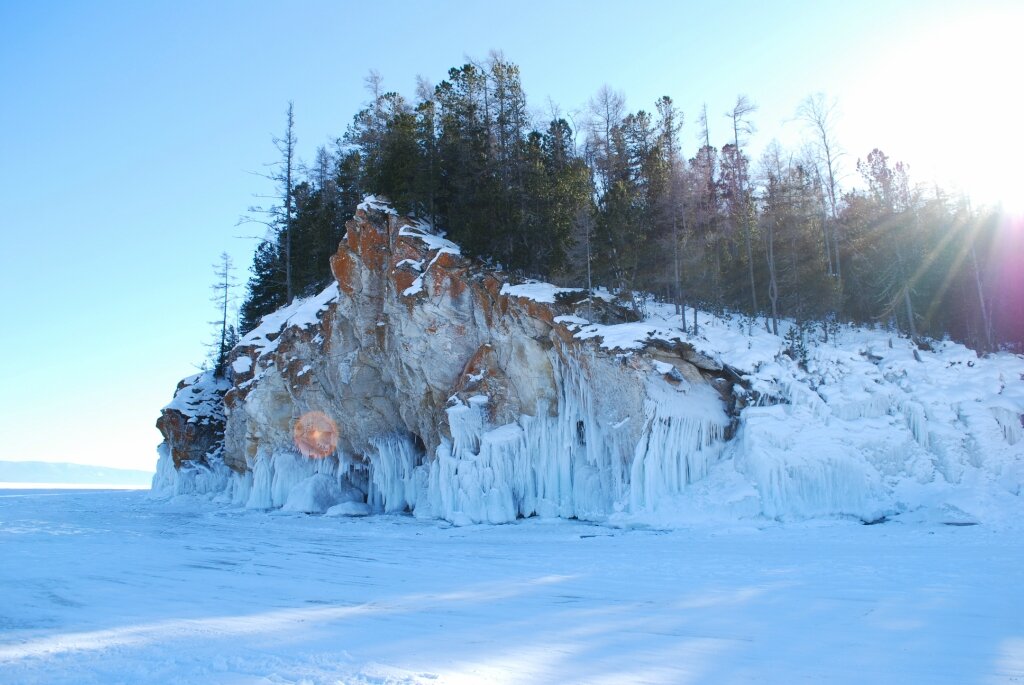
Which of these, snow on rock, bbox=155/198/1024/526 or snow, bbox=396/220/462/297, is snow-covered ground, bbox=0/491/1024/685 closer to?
snow on rock, bbox=155/198/1024/526

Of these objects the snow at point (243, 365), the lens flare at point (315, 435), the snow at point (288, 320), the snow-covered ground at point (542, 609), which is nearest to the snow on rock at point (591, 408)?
the snow at point (288, 320)

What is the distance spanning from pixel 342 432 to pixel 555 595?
18885mm

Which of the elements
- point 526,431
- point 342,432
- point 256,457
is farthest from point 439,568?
point 256,457

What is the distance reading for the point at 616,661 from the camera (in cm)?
557

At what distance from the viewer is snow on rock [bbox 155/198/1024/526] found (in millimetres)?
14953

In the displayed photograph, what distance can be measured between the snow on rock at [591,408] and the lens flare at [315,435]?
15.1 inches

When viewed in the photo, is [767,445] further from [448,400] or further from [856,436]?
[448,400]

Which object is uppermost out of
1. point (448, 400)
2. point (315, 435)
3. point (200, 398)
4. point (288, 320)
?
point (288, 320)

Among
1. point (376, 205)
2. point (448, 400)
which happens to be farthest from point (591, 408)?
point (376, 205)

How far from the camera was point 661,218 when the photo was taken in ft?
84.5

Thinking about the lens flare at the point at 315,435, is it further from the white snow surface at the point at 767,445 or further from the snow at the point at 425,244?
the snow at the point at 425,244

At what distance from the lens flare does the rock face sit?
23cm

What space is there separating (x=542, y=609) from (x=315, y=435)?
68.9ft

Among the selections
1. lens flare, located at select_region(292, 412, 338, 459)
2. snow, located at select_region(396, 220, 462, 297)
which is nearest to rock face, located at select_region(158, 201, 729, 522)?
snow, located at select_region(396, 220, 462, 297)
